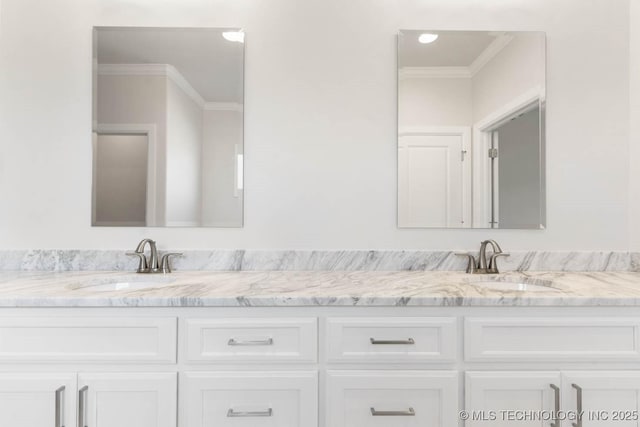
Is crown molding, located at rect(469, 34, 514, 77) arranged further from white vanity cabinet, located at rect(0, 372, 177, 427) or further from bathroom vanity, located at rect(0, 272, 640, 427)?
white vanity cabinet, located at rect(0, 372, 177, 427)

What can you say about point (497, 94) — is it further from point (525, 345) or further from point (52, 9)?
point (52, 9)

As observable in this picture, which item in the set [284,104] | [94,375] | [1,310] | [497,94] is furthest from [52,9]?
[497,94]

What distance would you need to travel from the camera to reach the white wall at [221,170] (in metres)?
1.75

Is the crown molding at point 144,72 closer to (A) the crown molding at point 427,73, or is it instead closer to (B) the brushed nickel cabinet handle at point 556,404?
(A) the crown molding at point 427,73

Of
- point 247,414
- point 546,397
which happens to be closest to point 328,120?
point 247,414

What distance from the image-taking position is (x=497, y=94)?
1761mm

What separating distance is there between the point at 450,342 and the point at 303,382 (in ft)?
1.61

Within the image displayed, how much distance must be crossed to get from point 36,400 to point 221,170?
109 cm

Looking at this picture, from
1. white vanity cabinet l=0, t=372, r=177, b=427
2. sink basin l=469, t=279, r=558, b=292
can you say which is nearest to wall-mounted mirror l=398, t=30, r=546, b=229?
sink basin l=469, t=279, r=558, b=292

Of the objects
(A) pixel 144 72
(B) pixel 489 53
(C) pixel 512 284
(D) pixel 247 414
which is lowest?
(D) pixel 247 414

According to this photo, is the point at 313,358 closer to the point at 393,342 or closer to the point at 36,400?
the point at 393,342

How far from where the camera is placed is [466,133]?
68.8 inches

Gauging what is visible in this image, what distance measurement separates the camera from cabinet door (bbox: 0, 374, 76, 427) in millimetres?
1153

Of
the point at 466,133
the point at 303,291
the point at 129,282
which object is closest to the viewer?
the point at 303,291
